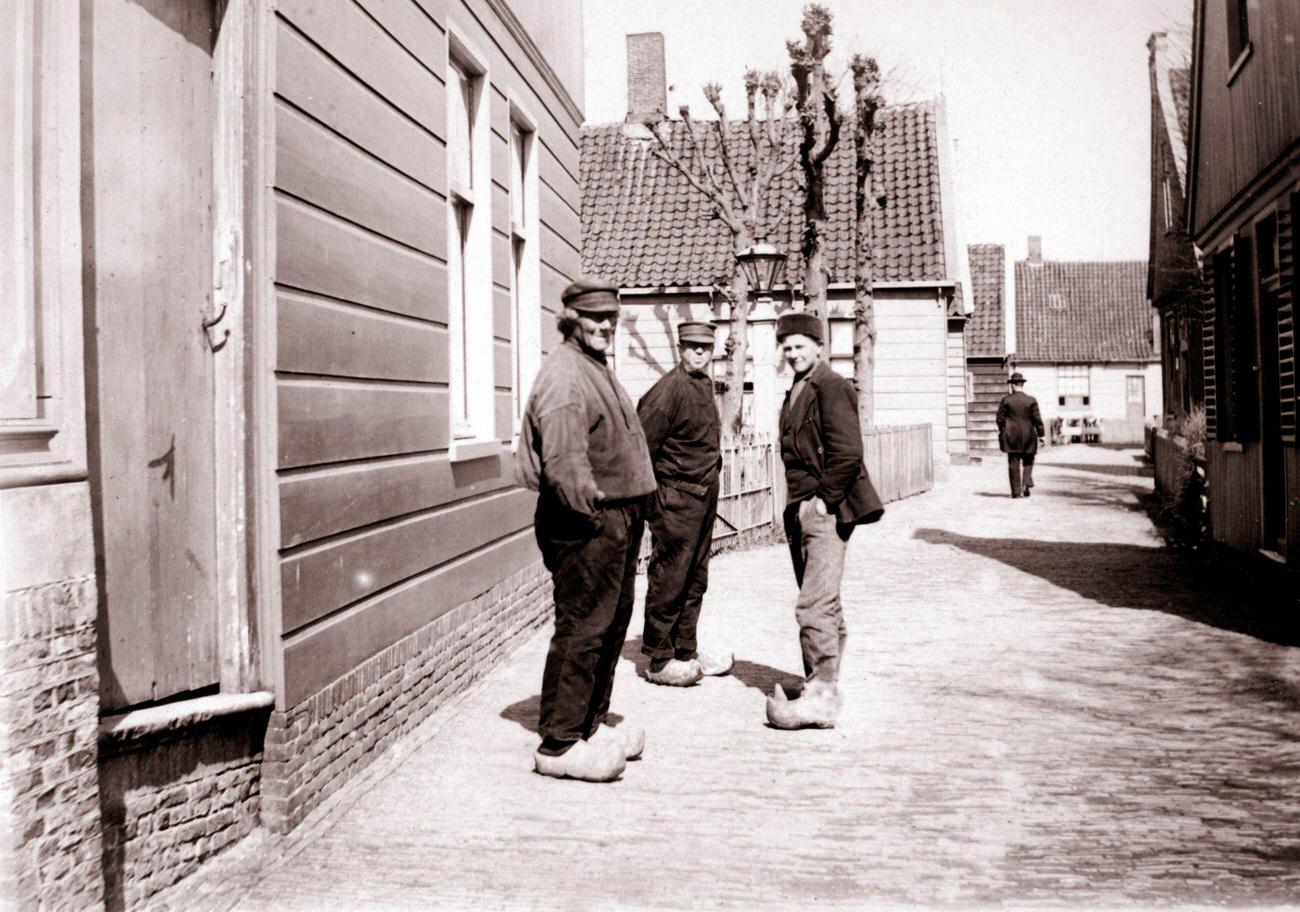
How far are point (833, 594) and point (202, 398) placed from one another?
10.4ft

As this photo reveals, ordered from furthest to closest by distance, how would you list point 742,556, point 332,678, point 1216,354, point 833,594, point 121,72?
point 742,556
point 1216,354
point 833,594
point 332,678
point 121,72

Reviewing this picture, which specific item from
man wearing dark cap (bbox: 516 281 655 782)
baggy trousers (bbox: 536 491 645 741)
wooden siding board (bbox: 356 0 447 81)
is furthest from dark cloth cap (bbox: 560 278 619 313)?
wooden siding board (bbox: 356 0 447 81)

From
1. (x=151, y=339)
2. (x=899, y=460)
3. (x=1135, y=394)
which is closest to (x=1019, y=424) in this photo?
(x=899, y=460)

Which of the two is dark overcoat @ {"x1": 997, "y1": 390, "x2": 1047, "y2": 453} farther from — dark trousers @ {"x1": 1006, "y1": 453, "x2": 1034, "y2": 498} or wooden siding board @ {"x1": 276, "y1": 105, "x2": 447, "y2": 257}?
wooden siding board @ {"x1": 276, "y1": 105, "x2": 447, "y2": 257}

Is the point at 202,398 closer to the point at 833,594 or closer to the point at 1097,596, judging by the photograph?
the point at 833,594

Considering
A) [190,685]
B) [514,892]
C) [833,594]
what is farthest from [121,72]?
[833,594]

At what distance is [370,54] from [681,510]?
3170mm

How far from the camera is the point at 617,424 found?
5.49 metres

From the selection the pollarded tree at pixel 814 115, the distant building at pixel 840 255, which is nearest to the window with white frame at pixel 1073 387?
the distant building at pixel 840 255

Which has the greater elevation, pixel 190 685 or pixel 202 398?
pixel 202 398

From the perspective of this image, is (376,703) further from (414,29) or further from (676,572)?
(414,29)

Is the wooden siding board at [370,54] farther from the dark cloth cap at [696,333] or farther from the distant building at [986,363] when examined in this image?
the distant building at [986,363]

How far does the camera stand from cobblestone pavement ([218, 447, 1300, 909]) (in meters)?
4.10

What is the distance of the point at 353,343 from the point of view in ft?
17.5
